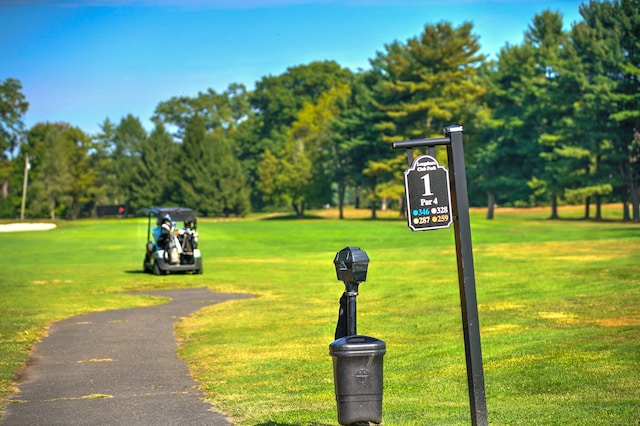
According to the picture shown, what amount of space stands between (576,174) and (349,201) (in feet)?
292

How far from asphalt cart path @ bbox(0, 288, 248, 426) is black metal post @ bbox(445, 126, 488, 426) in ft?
9.76

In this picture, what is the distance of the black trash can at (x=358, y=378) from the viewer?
26.3 ft

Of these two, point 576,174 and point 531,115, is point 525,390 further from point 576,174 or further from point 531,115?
point 531,115

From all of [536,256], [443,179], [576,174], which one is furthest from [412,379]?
[576,174]

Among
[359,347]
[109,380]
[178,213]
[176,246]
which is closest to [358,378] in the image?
[359,347]

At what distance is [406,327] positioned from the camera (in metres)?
18.2

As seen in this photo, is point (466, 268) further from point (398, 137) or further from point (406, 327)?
point (398, 137)

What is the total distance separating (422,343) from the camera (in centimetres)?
1602

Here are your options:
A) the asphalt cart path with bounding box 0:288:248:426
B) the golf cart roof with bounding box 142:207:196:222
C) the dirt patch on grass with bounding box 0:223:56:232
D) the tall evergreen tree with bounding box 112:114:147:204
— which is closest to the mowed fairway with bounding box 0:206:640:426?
the asphalt cart path with bounding box 0:288:248:426

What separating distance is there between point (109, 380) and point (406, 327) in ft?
21.4

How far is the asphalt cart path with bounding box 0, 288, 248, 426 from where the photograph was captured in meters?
10.6

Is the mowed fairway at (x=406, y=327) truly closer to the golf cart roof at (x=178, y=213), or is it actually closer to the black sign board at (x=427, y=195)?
the golf cart roof at (x=178, y=213)

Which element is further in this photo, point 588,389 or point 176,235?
point 176,235

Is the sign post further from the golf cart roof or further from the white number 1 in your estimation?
the golf cart roof
